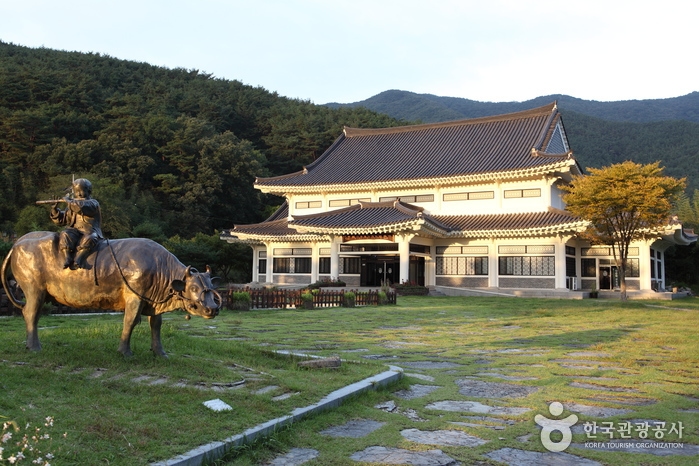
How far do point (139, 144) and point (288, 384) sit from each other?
4820 cm

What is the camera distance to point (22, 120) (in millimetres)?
42844

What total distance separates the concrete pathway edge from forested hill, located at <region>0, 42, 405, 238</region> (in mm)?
31499

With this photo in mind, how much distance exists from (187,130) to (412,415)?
4996 centimetres

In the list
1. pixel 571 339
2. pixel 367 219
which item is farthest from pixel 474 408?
pixel 367 219

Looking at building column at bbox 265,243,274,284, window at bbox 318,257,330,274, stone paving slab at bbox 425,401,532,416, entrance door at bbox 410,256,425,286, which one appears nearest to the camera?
stone paving slab at bbox 425,401,532,416

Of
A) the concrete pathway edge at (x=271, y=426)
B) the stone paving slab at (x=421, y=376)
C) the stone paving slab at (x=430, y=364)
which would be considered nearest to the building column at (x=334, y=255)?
the stone paving slab at (x=430, y=364)

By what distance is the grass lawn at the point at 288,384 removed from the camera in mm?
4285

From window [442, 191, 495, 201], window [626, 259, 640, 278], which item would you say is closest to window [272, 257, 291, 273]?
window [442, 191, 495, 201]

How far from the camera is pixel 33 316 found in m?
6.49

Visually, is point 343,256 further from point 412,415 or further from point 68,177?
point 412,415

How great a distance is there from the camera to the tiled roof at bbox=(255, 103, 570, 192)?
32125mm

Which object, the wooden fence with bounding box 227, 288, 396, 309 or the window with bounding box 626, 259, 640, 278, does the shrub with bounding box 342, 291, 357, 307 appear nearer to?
the wooden fence with bounding box 227, 288, 396, 309

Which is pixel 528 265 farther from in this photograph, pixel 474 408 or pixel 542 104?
pixel 542 104

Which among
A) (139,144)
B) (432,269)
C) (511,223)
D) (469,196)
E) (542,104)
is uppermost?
(542,104)
